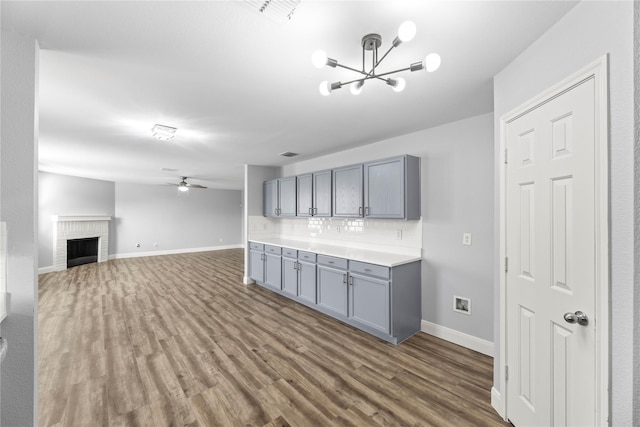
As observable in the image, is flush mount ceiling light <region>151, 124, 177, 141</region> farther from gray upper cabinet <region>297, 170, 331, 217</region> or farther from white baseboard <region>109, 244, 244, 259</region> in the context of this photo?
white baseboard <region>109, 244, 244, 259</region>

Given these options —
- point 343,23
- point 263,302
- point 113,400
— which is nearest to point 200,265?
point 263,302

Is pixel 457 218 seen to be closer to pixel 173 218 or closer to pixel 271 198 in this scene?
pixel 271 198

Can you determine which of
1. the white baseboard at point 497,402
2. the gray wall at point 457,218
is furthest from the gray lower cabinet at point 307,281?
the white baseboard at point 497,402

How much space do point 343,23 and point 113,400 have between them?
3.09 m

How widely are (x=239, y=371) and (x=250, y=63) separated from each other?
8.48ft

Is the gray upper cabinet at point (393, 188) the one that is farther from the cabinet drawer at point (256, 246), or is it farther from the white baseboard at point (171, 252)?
the white baseboard at point (171, 252)

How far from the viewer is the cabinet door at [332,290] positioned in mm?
3338

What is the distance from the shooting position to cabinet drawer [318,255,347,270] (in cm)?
335

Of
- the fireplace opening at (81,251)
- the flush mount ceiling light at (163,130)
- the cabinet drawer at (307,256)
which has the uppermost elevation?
the flush mount ceiling light at (163,130)

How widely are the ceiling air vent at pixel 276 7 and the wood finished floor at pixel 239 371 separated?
249 centimetres

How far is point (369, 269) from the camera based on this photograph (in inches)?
119

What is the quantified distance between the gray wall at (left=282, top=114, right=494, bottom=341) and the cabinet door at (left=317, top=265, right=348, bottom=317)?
100 cm

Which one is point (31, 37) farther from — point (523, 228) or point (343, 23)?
point (523, 228)

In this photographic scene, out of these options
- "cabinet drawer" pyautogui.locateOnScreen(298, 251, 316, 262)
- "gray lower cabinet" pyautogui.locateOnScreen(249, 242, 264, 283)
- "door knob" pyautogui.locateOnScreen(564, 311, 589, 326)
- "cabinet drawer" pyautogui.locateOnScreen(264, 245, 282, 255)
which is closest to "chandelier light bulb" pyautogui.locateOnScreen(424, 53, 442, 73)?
"door knob" pyautogui.locateOnScreen(564, 311, 589, 326)
